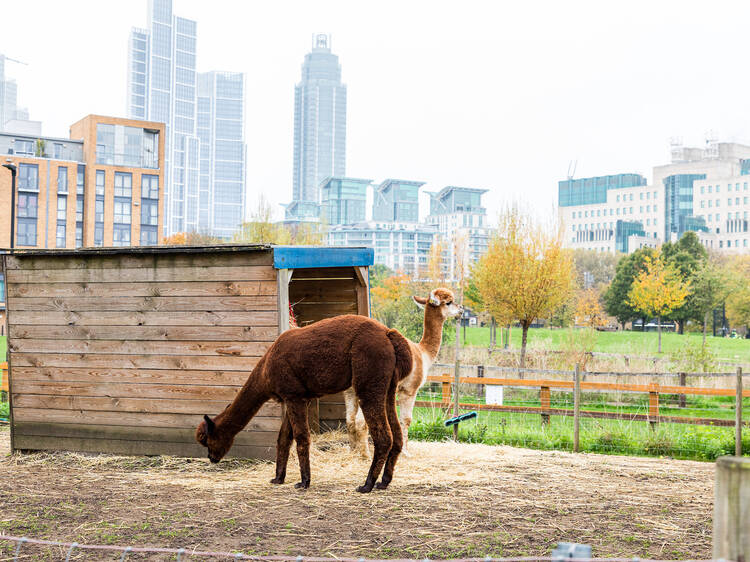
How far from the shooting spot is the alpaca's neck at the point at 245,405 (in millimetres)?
7031

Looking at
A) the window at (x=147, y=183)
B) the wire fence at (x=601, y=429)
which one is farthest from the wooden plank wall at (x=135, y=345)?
the window at (x=147, y=183)

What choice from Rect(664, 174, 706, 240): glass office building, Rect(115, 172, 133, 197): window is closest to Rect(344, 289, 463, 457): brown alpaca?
Rect(115, 172, 133, 197): window

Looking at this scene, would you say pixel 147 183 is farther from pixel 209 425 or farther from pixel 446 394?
pixel 209 425

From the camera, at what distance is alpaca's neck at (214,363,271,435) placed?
7031mm

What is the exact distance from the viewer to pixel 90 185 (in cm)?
6850

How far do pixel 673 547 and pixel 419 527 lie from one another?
5.72 ft

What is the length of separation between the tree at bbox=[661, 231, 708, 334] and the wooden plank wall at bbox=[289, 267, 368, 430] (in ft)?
124

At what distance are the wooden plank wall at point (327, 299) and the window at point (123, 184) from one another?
210 ft

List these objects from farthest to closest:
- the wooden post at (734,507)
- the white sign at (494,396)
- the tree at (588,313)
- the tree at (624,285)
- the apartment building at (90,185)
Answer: the apartment building at (90,185) → the tree at (624,285) → the tree at (588,313) → the white sign at (494,396) → the wooden post at (734,507)

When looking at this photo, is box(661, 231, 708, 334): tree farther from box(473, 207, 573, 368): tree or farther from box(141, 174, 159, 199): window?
box(141, 174, 159, 199): window

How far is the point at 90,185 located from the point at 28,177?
5.09 metres

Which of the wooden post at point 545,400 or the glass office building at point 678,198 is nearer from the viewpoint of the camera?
the wooden post at point 545,400

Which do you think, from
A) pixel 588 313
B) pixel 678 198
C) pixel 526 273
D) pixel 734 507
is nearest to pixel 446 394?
pixel 526 273

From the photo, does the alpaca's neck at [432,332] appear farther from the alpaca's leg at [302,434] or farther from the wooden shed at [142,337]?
the alpaca's leg at [302,434]
